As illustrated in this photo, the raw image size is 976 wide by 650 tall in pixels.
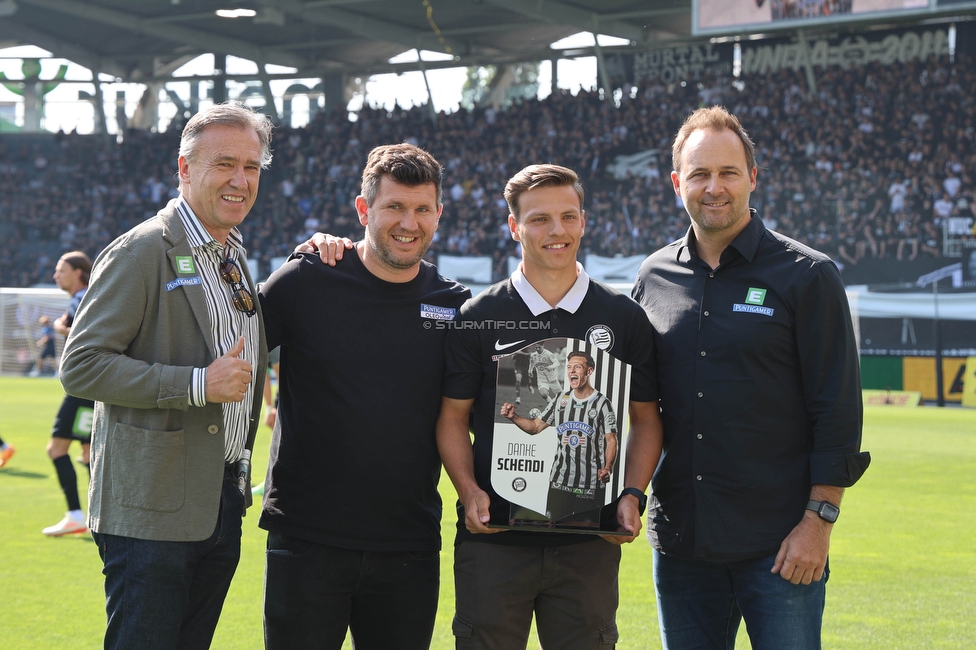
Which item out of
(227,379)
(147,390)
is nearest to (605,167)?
(227,379)

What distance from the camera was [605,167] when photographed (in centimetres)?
3134

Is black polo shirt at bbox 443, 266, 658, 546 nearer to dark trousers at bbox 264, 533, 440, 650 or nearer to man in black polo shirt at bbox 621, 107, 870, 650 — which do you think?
man in black polo shirt at bbox 621, 107, 870, 650

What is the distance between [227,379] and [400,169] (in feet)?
3.74

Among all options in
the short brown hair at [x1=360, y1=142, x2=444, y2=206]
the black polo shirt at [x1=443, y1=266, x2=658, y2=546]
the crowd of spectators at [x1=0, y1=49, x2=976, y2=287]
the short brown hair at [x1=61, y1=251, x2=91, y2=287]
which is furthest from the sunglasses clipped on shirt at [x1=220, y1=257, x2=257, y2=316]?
the crowd of spectators at [x1=0, y1=49, x2=976, y2=287]

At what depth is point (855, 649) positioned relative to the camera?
541cm

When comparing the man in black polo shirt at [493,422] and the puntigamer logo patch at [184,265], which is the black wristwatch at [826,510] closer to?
the man in black polo shirt at [493,422]

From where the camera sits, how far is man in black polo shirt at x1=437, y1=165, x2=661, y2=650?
11.7 feet

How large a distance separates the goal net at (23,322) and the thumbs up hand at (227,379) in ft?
83.6

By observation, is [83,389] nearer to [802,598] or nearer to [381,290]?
[381,290]

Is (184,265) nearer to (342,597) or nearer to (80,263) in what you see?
(342,597)

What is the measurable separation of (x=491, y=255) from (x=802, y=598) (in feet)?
84.8

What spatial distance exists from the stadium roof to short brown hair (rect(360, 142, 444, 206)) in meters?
26.9

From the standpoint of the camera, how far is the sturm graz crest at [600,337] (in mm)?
3604

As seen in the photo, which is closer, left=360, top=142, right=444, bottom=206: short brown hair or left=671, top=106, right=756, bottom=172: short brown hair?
left=671, top=106, right=756, bottom=172: short brown hair
